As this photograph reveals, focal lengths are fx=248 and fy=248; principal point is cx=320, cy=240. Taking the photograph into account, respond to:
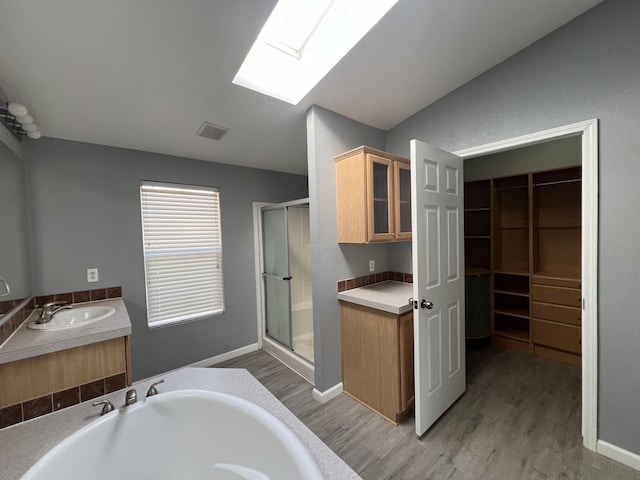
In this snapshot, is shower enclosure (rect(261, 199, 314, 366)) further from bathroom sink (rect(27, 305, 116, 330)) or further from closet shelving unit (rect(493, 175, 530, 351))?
closet shelving unit (rect(493, 175, 530, 351))

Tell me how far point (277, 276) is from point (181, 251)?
1047mm

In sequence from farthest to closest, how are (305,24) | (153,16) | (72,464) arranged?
(305,24)
(153,16)
(72,464)

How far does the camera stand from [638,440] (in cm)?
140

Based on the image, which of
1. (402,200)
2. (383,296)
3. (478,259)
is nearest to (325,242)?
(383,296)

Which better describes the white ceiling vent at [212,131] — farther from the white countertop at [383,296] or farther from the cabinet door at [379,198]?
the white countertop at [383,296]

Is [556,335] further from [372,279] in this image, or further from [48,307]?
[48,307]

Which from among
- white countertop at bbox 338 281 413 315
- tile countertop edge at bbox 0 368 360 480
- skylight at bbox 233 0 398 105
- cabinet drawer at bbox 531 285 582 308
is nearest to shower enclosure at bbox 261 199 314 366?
white countertop at bbox 338 281 413 315

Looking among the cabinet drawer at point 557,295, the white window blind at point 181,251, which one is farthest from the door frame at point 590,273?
the white window blind at point 181,251

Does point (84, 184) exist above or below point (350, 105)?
below

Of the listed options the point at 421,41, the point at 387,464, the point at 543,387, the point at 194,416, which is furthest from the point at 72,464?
the point at 543,387

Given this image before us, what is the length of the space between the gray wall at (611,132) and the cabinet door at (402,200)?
35.4 inches

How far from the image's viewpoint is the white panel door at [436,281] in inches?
63.6

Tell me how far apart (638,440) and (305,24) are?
324cm

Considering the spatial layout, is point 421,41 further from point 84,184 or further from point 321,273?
point 84,184
